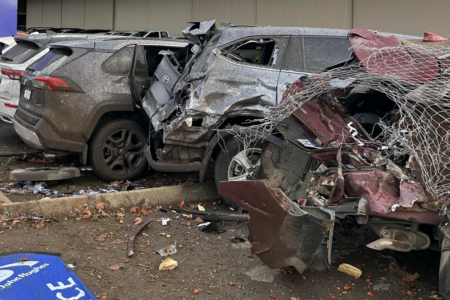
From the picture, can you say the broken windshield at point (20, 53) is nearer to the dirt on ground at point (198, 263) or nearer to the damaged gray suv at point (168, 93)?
the damaged gray suv at point (168, 93)

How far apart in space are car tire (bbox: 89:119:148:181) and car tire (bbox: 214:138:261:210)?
1.46 meters

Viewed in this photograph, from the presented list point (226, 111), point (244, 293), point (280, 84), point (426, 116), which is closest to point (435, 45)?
point (426, 116)

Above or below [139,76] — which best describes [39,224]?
below

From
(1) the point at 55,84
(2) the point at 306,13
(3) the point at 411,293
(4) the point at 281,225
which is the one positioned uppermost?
(2) the point at 306,13

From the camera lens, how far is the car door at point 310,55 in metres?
5.23

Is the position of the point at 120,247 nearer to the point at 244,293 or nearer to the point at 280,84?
the point at 244,293

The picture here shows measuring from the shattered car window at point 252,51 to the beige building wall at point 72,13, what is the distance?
65.7 ft

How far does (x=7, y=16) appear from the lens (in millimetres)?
16688

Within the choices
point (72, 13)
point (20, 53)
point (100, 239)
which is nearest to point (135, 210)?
point (100, 239)

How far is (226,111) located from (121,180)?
2108 millimetres

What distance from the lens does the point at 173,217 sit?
5.27m

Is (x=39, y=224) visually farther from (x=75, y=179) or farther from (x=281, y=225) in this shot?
(x=281, y=225)

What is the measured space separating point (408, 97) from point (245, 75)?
87.0 inches

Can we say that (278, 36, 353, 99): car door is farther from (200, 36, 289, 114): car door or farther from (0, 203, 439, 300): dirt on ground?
(0, 203, 439, 300): dirt on ground
